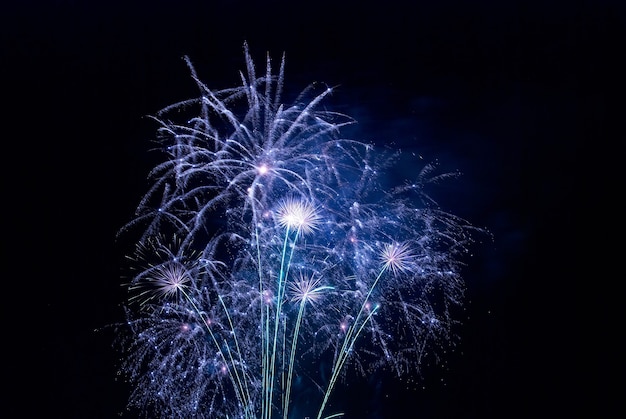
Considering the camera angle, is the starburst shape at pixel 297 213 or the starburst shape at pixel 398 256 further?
the starburst shape at pixel 398 256

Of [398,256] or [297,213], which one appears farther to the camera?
[398,256]

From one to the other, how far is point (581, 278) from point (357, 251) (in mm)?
8909

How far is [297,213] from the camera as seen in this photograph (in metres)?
7.37

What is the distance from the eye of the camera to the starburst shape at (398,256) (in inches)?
311

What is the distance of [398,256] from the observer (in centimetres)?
790

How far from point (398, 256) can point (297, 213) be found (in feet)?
5.92

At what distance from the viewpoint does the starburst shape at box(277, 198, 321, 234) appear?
24.0ft

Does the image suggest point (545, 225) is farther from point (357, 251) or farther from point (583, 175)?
point (357, 251)

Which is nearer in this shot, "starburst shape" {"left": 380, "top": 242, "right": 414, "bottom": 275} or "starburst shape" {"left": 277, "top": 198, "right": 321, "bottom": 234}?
"starburst shape" {"left": 277, "top": 198, "right": 321, "bottom": 234}

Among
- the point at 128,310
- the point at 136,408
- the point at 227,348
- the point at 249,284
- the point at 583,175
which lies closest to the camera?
the point at 249,284

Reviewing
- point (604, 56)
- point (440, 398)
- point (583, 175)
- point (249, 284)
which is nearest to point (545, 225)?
point (583, 175)

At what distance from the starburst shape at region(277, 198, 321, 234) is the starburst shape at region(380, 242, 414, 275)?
1365 mm

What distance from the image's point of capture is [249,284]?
28.6 feet

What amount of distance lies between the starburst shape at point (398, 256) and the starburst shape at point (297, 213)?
4.48 feet
